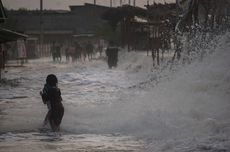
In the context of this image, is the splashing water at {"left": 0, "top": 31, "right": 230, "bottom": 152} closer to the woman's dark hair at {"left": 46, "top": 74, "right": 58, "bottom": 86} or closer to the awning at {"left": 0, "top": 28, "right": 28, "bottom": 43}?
the woman's dark hair at {"left": 46, "top": 74, "right": 58, "bottom": 86}

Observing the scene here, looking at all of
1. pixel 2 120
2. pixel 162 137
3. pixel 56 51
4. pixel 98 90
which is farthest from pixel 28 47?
pixel 162 137

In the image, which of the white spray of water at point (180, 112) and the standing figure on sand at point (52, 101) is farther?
the standing figure on sand at point (52, 101)

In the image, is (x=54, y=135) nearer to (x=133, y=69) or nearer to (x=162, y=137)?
(x=162, y=137)

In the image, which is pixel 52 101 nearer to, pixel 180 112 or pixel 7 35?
pixel 180 112

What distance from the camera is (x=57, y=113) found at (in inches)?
447

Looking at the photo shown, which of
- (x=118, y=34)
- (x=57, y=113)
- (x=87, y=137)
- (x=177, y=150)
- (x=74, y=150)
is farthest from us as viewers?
(x=118, y=34)

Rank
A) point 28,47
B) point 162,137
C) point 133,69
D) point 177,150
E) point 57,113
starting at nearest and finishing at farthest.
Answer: point 177,150, point 162,137, point 57,113, point 133,69, point 28,47

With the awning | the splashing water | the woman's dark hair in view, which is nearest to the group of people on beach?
the awning

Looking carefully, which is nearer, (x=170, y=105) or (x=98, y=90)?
(x=170, y=105)

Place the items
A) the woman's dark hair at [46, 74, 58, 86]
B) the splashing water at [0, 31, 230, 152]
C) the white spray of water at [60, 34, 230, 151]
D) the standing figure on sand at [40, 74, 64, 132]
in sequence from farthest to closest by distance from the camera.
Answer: the woman's dark hair at [46, 74, 58, 86]
the standing figure on sand at [40, 74, 64, 132]
the splashing water at [0, 31, 230, 152]
the white spray of water at [60, 34, 230, 151]

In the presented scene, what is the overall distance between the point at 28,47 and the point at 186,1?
4276 cm

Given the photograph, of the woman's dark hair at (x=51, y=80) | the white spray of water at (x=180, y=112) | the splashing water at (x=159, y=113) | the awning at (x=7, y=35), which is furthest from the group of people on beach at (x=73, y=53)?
the woman's dark hair at (x=51, y=80)

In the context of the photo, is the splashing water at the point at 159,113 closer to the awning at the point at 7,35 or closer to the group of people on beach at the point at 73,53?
the awning at the point at 7,35

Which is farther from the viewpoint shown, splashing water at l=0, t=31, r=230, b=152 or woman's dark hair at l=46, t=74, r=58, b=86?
woman's dark hair at l=46, t=74, r=58, b=86
